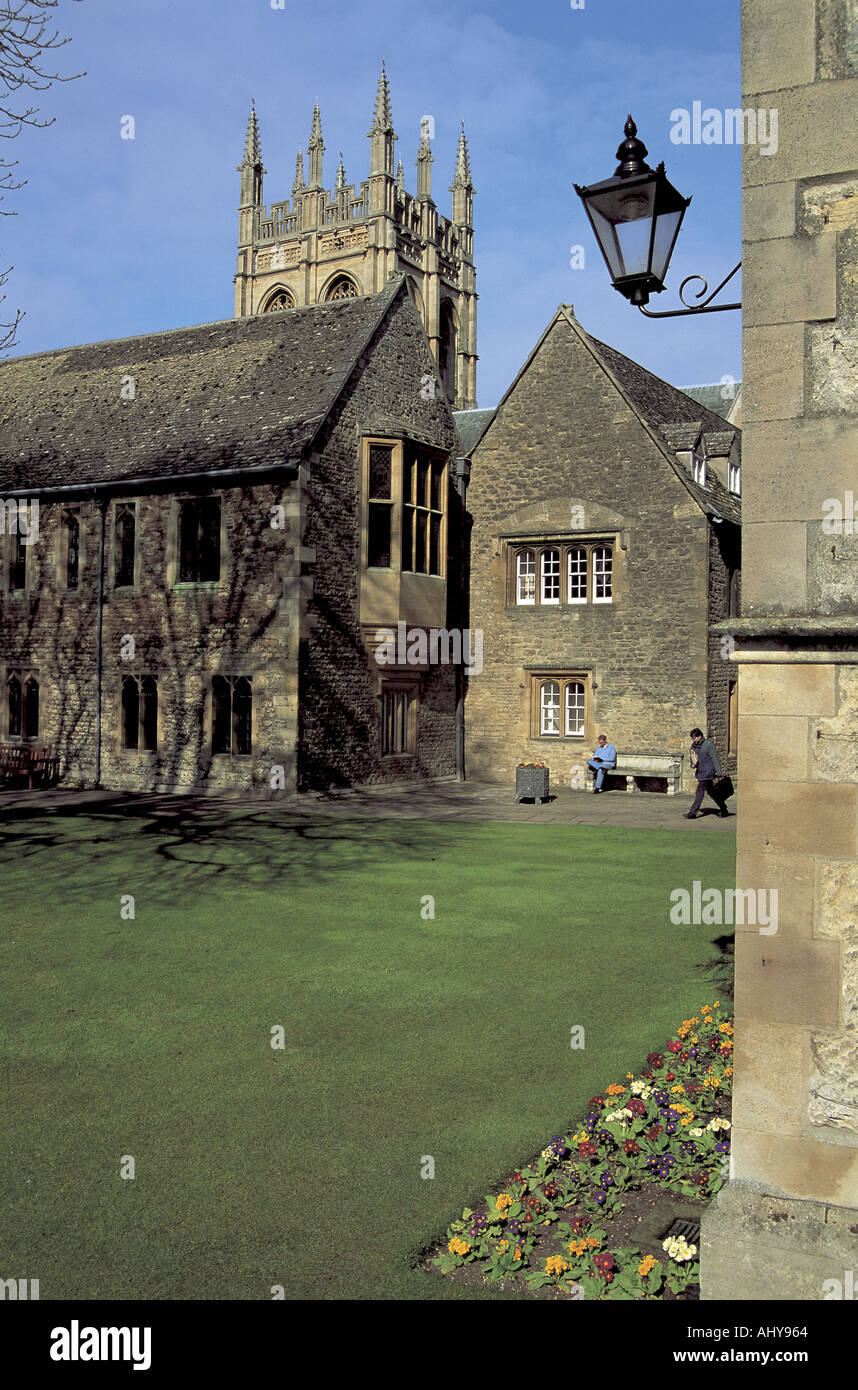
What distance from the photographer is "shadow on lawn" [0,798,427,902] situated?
12.8m

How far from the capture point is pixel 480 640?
2606 cm

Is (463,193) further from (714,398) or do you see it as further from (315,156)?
(714,398)

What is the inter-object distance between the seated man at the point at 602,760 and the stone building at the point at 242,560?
3.92 metres

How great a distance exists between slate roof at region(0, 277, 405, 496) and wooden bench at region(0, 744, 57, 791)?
585 cm

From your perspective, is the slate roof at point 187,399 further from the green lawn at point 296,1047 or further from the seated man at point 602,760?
the green lawn at point 296,1047

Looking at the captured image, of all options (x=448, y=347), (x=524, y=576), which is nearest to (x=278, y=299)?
(x=448, y=347)

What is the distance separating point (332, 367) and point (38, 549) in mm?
7941

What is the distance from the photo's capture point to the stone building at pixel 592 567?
23.4m

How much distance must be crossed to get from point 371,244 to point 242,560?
46.9 meters

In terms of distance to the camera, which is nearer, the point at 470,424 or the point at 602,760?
the point at 602,760

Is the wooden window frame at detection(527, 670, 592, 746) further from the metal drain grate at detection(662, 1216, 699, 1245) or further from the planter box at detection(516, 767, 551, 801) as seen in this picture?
the metal drain grate at detection(662, 1216, 699, 1245)

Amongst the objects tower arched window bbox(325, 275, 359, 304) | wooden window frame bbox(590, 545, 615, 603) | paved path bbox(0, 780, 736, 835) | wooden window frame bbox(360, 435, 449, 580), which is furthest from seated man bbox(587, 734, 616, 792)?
tower arched window bbox(325, 275, 359, 304)

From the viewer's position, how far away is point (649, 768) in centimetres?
2344

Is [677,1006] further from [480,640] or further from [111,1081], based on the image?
[480,640]
